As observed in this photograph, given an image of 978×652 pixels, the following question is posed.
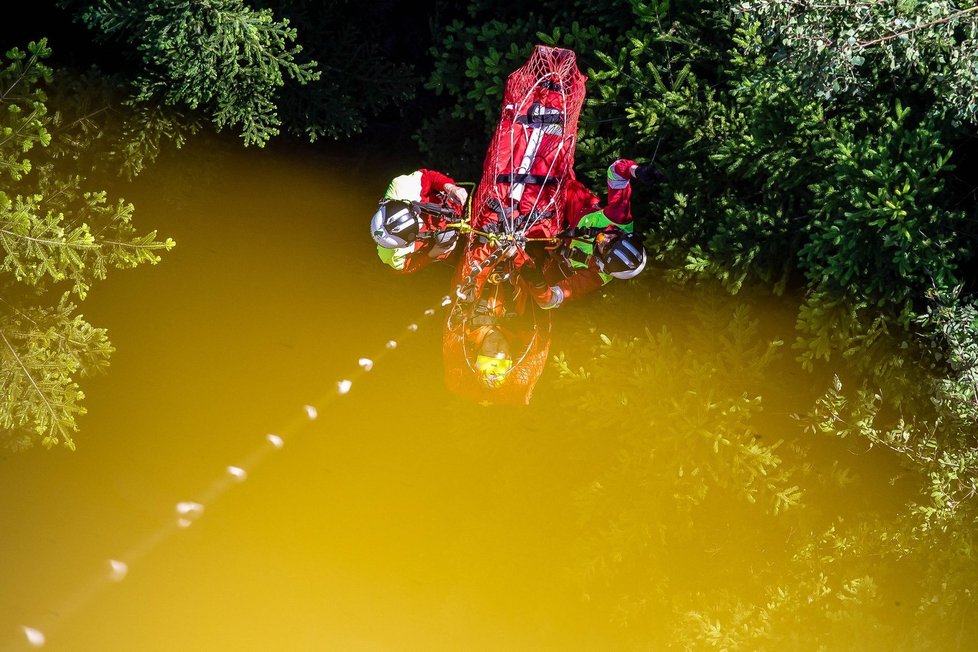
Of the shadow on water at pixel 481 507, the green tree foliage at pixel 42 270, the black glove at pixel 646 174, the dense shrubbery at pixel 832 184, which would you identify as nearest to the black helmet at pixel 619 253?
the black glove at pixel 646 174

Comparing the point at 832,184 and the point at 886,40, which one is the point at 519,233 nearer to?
the point at 832,184

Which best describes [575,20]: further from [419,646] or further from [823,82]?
[419,646]

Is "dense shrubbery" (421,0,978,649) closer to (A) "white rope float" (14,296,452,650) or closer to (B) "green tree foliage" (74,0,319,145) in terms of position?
(B) "green tree foliage" (74,0,319,145)

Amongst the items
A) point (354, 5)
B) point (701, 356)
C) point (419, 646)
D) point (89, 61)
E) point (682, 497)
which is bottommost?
point (419, 646)

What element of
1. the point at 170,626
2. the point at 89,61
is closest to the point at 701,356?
the point at 170,626

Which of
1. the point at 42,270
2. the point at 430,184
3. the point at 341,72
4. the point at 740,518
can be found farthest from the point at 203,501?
the point at 740,518

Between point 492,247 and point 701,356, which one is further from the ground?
point 492,247
